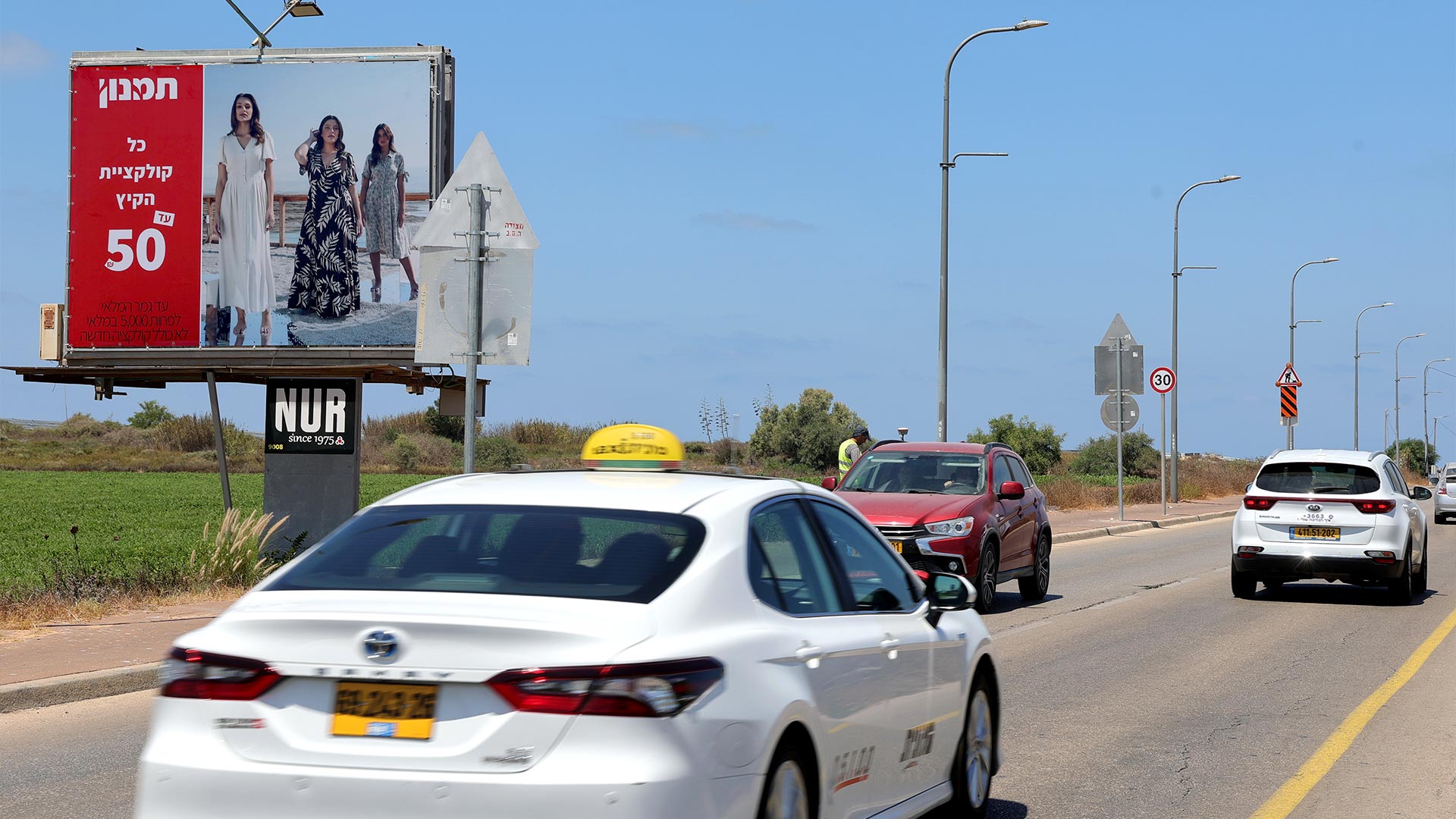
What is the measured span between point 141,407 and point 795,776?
93.7 metres

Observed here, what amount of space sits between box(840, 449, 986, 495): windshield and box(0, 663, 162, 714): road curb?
8435 millimetres

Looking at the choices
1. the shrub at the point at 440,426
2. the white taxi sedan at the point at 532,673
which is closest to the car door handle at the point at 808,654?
the white taxi sedan at the point at 532,673

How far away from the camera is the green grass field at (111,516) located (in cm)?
2155

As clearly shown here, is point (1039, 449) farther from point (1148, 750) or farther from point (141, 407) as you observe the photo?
point (1148, 750)

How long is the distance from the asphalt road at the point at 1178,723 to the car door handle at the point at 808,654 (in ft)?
8.28

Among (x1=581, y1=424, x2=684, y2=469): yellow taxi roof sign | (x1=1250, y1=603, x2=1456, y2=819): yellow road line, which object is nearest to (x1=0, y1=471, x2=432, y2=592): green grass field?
(x1=581, y1=424, x2=684, y2=469): yellow taxi roof sign

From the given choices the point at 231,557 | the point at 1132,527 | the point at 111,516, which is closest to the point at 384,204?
the point at 231,557

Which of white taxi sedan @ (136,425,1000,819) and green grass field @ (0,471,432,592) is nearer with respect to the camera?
white taxi sedan @ (136,425,1000,819)

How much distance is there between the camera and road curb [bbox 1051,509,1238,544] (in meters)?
30.2

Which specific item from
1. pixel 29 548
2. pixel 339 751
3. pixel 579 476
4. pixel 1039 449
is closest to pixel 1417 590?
pixel 579 476

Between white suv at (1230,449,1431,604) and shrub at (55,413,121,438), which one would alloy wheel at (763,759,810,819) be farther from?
shrub at (55,413,121,438)

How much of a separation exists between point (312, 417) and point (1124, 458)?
220ft

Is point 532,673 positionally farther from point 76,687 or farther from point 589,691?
point 76,687

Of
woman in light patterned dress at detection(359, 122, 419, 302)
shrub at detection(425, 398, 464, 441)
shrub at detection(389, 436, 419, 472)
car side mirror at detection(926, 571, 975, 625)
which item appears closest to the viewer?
car side mirror at detection(926, 571, 975, 625)
